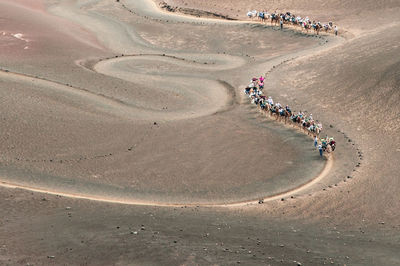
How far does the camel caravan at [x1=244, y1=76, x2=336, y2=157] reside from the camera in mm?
37812

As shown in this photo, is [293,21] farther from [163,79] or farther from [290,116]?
[290,116]

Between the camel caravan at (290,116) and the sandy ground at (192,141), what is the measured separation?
24.1 inches

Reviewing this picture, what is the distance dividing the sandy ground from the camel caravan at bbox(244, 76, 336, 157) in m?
0.61

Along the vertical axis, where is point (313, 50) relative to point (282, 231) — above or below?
above

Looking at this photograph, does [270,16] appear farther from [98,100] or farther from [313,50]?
[98,100]

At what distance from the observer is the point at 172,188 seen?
32.4 m

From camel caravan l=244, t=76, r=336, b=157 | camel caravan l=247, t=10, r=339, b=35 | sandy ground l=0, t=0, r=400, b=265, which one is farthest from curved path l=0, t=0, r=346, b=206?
camel caravan l=247, t=10, r=339, b=35

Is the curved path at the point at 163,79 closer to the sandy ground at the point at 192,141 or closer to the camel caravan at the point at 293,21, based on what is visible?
the sandy ground at the point at 192,141

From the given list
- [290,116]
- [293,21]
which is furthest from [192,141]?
[293,21]

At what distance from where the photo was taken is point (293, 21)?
6381cm

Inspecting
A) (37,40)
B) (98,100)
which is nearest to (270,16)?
(37,40)

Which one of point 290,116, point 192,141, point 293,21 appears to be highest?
point 293,21

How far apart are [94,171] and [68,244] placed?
32.4ft

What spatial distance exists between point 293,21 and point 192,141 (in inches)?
1127
